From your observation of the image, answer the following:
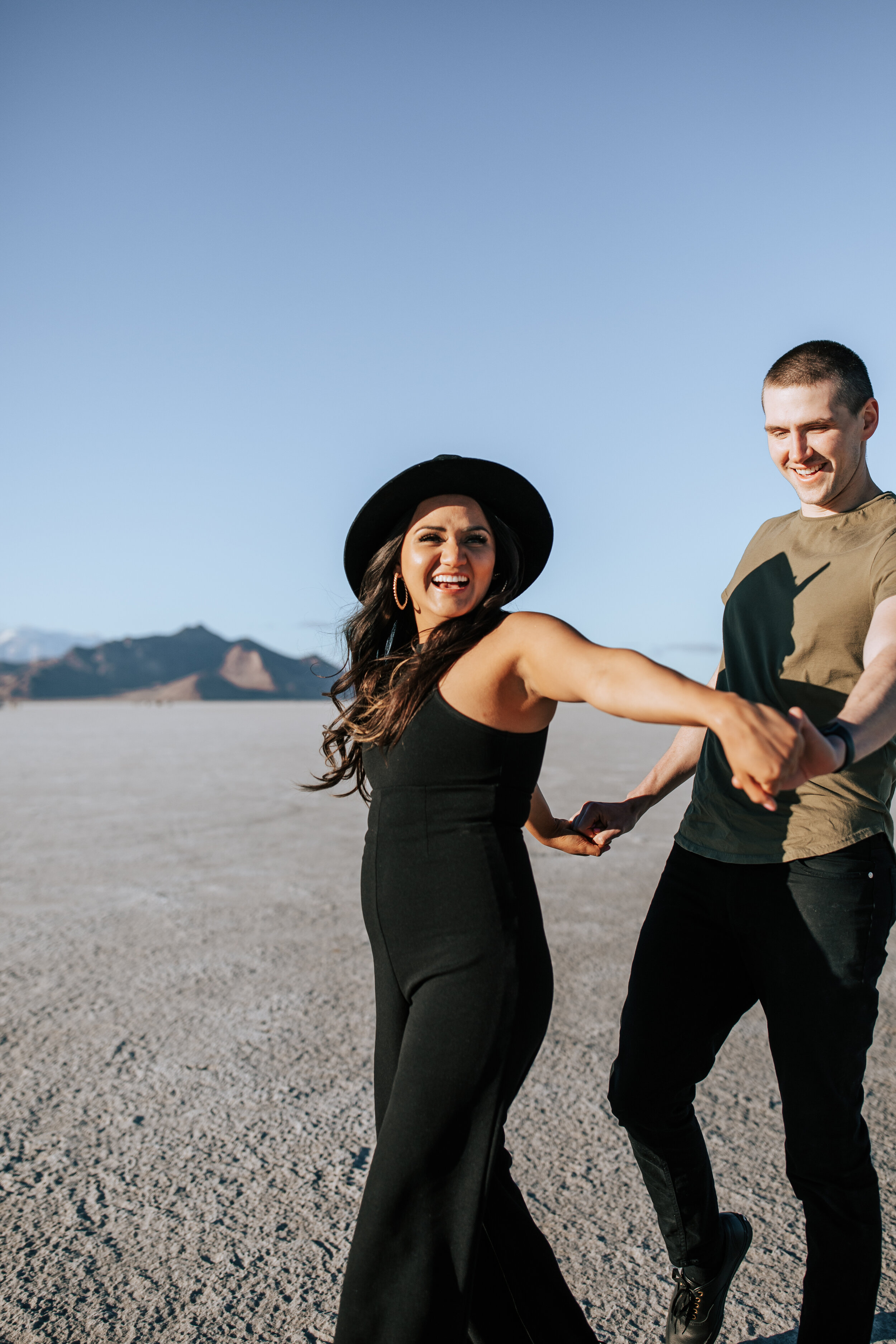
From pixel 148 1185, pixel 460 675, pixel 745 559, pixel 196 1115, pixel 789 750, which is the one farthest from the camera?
pixel 196 1115

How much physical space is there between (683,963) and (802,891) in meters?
0.35

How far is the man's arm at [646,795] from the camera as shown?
8.44 ft

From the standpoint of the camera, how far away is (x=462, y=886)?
6.30 ft

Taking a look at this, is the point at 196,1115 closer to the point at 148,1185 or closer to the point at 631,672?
the point at 148,1185

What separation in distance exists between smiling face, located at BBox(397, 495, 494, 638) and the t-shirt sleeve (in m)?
0.83

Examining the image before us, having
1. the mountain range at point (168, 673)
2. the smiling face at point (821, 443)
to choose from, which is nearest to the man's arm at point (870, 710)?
the smiling face at point (821, 443)

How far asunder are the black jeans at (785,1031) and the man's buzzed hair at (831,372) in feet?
3.31

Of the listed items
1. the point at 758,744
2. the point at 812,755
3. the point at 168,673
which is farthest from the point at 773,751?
the point at 168,673

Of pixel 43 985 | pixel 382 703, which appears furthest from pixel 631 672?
pixel 43 985

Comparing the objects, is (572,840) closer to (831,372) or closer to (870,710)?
(870,710)

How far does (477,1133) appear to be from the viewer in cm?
183

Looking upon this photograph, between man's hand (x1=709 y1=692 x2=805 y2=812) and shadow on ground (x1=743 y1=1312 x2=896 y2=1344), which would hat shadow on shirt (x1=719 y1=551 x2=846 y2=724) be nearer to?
man's hand (x1=709 y1=692 x2=805 y2=812)

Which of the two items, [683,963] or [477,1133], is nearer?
[477,1133]

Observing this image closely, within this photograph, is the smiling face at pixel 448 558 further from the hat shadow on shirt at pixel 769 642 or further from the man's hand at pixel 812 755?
the man's hand at pixel 812 755
